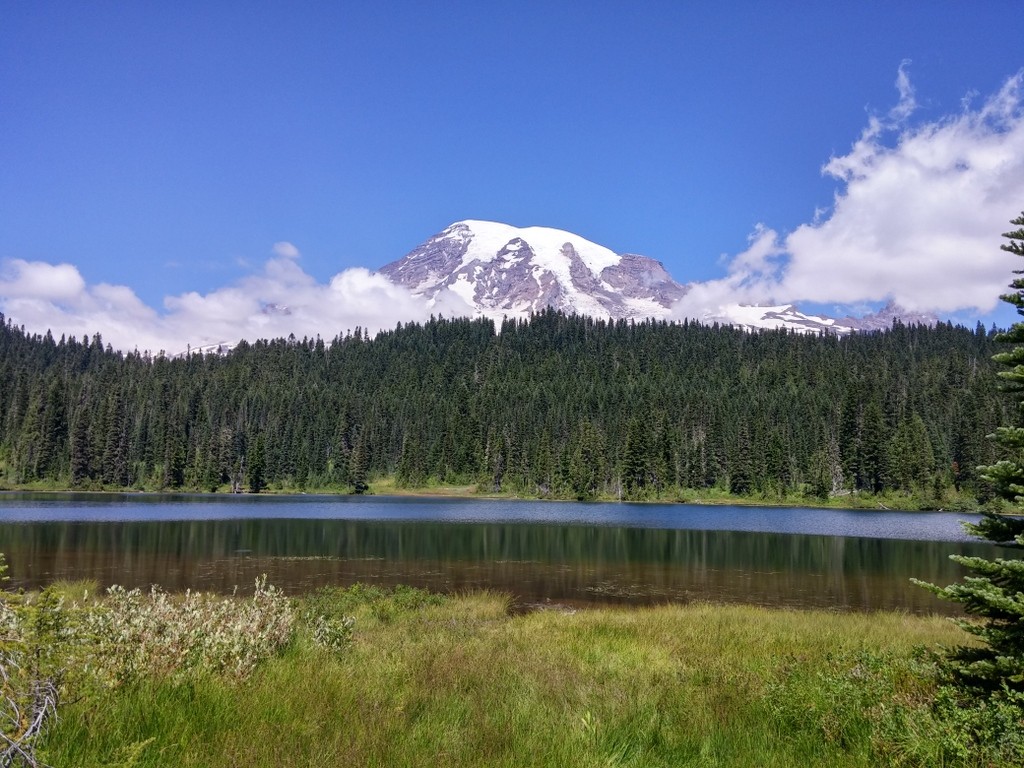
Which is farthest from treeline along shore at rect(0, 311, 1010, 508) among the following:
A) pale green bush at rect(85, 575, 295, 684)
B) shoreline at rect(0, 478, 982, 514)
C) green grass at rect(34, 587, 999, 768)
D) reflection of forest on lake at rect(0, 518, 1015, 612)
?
pale green bush at rect(85, 575, 295, 684)

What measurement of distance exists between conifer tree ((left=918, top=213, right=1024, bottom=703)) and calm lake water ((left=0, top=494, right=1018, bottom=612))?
23588 millimetres

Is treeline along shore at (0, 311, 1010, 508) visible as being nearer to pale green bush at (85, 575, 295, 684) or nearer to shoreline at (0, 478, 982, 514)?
shoreline at (0, 478, 982, 514)

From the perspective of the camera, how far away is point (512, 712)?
8.88 m

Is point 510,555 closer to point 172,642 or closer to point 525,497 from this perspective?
point 172,642

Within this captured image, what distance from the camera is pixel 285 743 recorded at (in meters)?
6.54

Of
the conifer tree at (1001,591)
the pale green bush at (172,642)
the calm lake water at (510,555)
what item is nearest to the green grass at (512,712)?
the pale green bush at (172,642)

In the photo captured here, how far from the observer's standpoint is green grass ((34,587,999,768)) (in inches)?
249

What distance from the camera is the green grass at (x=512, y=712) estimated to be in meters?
6.32

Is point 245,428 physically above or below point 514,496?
above

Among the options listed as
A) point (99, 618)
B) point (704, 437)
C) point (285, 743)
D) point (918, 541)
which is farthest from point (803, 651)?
point (704, 437)

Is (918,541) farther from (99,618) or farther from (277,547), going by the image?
(99,618)

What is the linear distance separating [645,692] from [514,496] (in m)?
147

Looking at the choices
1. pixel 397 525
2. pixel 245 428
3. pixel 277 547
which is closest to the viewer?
pixel 277 547

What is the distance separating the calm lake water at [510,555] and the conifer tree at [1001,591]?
23.6 metres
